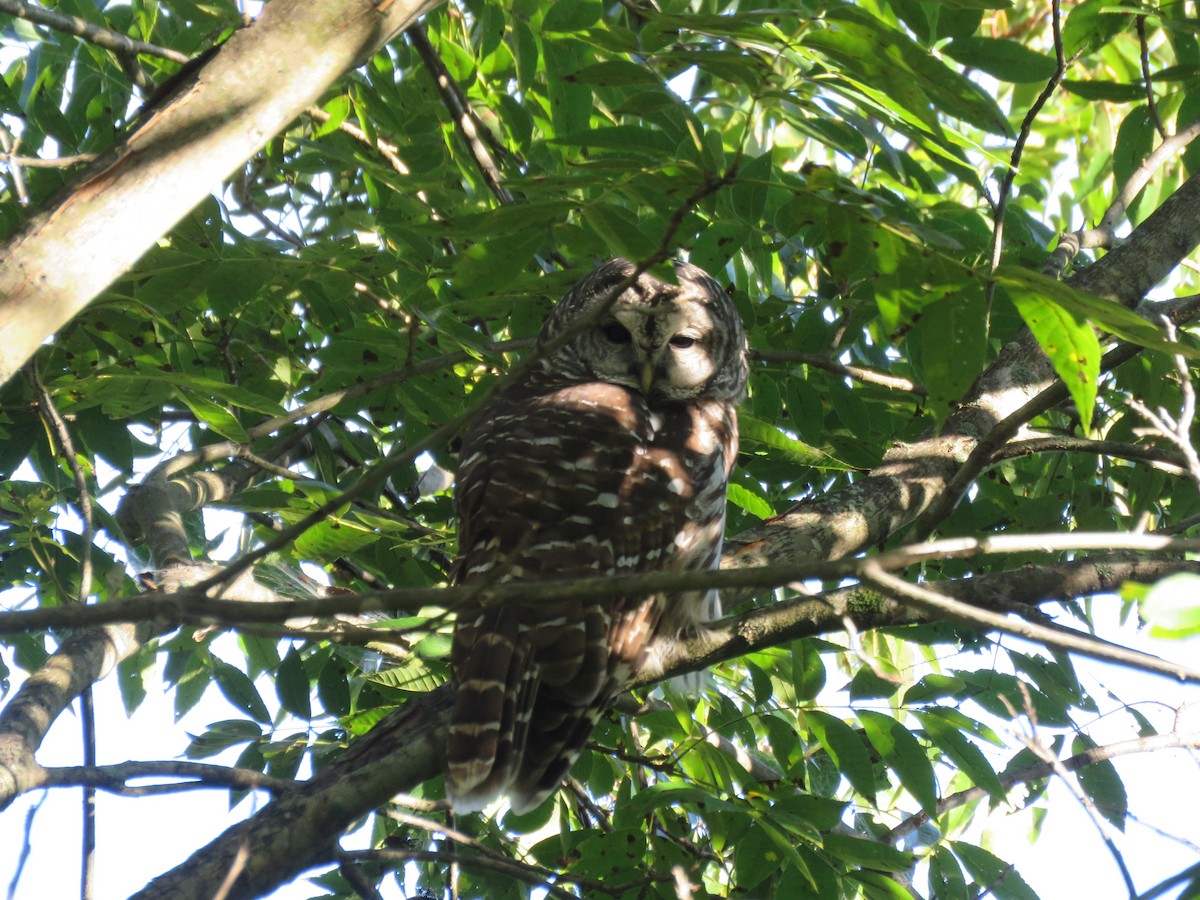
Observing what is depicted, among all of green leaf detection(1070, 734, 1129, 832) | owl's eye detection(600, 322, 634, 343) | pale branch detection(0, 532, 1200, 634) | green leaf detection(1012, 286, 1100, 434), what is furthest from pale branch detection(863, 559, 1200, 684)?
owl's eye detection(600, 322, 634, 343)

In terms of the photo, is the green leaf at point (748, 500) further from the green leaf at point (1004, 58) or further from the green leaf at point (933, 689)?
the green leaf at point (1004, 58)

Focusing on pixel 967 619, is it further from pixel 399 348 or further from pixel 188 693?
pixel 188 693

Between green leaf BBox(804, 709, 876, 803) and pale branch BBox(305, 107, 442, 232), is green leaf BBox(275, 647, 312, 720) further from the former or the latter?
green leaf BBox(804, 709, 876, 803)

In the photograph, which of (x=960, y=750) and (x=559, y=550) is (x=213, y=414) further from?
(x=960, y=750)

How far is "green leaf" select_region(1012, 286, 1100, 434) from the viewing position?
1.67 metres

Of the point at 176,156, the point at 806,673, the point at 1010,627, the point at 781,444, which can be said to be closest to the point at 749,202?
the point at 781,444

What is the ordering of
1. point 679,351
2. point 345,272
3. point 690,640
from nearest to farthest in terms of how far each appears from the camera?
point 690,640, point 345,272, point 679,351

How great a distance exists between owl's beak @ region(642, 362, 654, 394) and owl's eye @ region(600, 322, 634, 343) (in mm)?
131

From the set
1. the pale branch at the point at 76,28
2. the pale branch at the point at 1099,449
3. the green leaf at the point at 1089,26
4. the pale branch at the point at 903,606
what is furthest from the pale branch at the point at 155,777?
the green leaf at the point at 1089,26

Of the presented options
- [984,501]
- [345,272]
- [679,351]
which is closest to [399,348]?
[345,272]

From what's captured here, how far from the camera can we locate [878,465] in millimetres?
3213

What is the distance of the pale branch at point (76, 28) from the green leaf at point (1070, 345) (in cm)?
171

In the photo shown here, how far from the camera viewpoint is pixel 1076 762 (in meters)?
2.57

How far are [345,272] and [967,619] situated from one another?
2176mm
